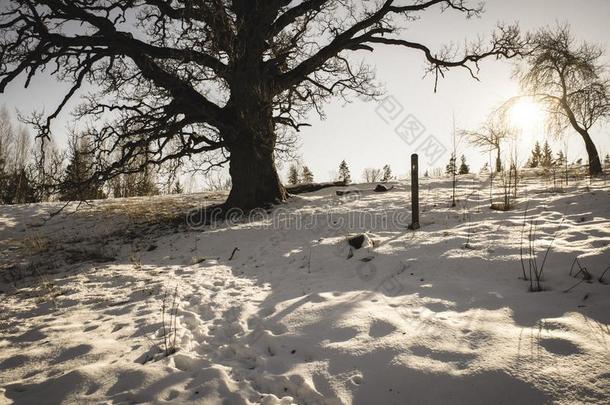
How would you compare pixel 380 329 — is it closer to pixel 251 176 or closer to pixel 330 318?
pixel 330 318

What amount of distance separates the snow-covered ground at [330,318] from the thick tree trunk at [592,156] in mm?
6432

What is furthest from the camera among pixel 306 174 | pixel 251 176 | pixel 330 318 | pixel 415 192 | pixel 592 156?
pixel 306 174

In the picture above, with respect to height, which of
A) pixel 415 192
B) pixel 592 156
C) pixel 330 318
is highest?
pixel 592 156

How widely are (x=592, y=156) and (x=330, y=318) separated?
15528 mm

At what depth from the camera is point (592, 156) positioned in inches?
494

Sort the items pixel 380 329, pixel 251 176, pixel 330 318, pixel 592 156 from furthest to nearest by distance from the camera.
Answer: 1. pixel 592 156
2. pixel 251 176
3. pixel 330 318
4. pixel 380 329

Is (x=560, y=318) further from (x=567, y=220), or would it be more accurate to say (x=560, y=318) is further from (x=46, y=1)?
(x=46, y=1)

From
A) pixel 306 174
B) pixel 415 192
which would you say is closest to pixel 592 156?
pixel 415 192

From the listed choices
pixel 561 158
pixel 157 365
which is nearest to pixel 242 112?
pixel 157 365

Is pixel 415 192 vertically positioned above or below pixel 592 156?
below

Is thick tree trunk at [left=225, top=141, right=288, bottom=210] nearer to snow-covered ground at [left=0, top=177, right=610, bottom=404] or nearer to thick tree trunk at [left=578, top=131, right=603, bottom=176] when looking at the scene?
snow-covered ground at [left=0, top=177, right=610, bottom=404]

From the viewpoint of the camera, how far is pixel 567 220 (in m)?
4.81

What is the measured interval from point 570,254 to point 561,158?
7.14m

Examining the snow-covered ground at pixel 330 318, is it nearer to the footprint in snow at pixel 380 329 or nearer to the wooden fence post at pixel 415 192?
the footprint in snow at pixel 380 329
